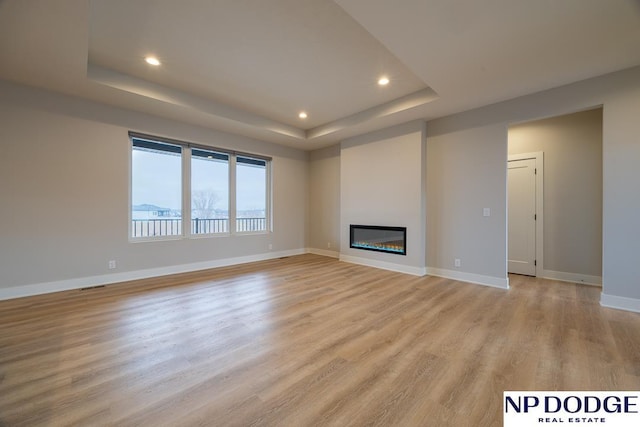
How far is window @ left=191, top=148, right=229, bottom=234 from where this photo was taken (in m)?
4.97

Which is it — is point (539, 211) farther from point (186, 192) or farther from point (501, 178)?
point (186, 192)

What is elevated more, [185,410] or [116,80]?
[116,80]

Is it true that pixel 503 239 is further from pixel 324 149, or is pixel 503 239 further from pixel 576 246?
pixel 324 149

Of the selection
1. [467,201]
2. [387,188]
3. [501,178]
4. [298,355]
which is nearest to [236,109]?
Answer: [387,188]

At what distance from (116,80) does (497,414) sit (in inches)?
200

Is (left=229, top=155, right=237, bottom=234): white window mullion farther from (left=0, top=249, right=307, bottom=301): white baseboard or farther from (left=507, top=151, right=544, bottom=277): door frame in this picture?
(left=507, top=151, right=544, bottom=277): door frame

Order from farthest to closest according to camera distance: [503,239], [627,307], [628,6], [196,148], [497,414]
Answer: [196,148]
[503,239]
[627,307]
[628,6]
[497,414]

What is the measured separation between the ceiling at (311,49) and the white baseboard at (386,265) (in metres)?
2.70

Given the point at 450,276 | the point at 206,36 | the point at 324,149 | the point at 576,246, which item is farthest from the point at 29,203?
the point at 576,246

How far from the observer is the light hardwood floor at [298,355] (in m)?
1.46

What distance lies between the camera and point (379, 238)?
5.14 m

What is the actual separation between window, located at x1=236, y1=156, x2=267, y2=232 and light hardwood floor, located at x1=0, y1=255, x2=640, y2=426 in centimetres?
243

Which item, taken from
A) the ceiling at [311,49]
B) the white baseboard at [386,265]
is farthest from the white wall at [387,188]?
the ceiling at [311,49]

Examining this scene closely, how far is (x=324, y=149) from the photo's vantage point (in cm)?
653
